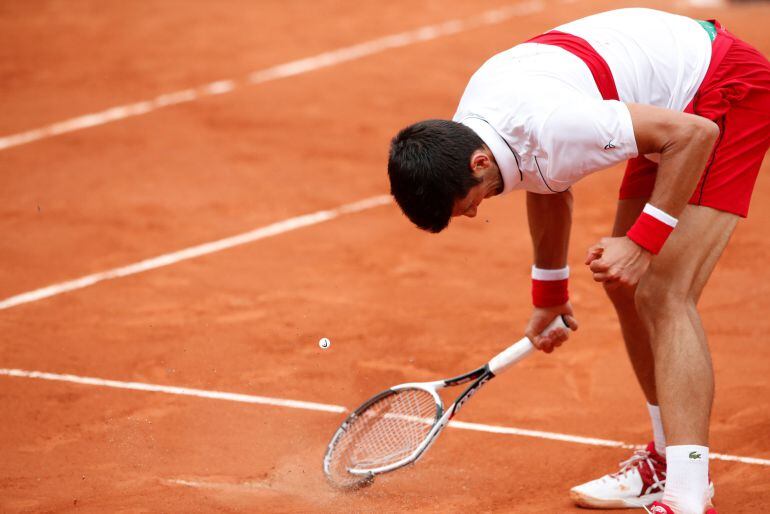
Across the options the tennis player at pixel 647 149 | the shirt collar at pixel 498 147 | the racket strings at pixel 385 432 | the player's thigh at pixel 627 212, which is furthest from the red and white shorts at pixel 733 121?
the racket strings at pixel 385 432

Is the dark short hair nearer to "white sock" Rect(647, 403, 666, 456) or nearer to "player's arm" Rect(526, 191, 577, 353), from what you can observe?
"player's arm" Rect(526, 191, 577, 353)

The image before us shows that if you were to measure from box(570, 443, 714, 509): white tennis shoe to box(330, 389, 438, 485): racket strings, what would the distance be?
73 centimetres

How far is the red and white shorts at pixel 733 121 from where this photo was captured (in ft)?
12.8

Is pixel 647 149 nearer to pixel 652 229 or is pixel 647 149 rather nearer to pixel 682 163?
pixel 682 163

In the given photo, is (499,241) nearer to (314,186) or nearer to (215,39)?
(314,186)

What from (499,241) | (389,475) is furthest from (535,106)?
(499,241)

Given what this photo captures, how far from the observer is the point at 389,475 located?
471 centimetres

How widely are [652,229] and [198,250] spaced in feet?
13.6

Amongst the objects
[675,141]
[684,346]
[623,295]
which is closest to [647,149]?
[675,141]

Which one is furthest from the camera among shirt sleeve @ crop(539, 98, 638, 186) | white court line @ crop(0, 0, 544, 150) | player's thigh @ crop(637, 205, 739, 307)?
white court line @ crop(0, 0, 544, 150)

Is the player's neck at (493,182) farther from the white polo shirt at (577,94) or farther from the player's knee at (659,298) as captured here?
the player's knee at (659,298)

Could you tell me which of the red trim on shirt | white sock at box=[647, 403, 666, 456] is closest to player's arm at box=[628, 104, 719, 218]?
the red trim on shirt

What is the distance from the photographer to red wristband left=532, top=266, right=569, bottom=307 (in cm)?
451

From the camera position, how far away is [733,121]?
12.9 ft
